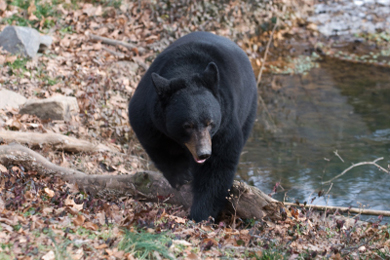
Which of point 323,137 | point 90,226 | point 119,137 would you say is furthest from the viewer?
point 323,137

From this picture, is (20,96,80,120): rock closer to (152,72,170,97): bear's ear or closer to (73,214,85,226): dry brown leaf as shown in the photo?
(152,72,170,97): bear's ear

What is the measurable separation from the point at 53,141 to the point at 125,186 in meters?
1.59

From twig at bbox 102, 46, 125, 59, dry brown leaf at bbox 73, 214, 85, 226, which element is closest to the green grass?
dry brown leaf at bbox 73, 214, 85, 226

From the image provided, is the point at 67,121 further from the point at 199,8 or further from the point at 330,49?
the point at 330,49

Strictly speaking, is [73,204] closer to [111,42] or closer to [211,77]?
[211,77]

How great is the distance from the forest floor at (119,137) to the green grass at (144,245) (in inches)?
0.4

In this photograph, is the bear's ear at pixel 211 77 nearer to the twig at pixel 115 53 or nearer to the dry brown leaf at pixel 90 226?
the dry brown leaf at pixel 90 226

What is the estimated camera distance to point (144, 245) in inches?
122

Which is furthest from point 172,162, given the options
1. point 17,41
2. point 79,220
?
point 17,41

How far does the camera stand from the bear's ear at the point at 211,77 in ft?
13.5

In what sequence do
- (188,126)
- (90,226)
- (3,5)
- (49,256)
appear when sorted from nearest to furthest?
1. (49,256)
2. (90,226)
3. (188,126)
4. (3,5)

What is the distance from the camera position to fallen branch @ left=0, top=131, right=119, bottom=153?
17.6 ft

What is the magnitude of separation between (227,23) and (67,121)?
6.52 metres

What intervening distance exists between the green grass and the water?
2.11m
